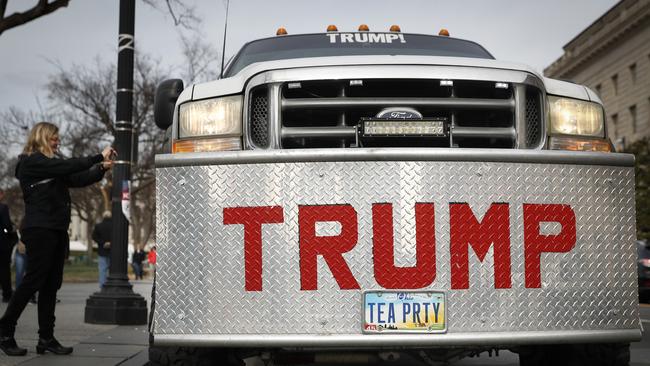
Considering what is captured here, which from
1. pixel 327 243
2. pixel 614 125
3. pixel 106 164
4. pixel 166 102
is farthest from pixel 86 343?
pixel 614 125

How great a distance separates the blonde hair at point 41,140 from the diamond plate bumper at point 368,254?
3.31 metres

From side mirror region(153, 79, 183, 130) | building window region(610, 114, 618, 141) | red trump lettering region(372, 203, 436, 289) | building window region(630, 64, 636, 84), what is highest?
building window region(630, 64, 636, 84)

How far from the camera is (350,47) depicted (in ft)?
18.4

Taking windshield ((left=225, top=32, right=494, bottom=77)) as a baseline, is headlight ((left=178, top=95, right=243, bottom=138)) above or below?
below

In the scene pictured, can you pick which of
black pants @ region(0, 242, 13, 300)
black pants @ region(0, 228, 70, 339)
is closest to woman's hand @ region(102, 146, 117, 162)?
black pants @ region(0, 228, 70, 339)

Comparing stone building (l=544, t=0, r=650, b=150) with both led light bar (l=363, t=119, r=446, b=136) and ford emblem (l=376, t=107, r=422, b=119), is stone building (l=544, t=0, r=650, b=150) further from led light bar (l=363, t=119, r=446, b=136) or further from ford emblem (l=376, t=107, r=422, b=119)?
led light bar (l=363, t=119, r=446, b=136)

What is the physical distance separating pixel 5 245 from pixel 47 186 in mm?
5446

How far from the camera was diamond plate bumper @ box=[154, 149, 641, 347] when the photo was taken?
11.0 feet

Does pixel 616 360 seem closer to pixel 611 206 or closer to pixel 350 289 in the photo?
pixel 611 206

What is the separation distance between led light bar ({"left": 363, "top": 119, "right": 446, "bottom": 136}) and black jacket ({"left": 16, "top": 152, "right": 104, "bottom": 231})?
3123 millimetres

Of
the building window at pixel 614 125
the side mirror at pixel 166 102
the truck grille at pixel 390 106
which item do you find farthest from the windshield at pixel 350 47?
the building window at pixel 614 125

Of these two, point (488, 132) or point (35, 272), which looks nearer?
point (488, 132)

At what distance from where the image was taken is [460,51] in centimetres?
574

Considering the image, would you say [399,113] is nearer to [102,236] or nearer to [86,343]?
[86,343]
